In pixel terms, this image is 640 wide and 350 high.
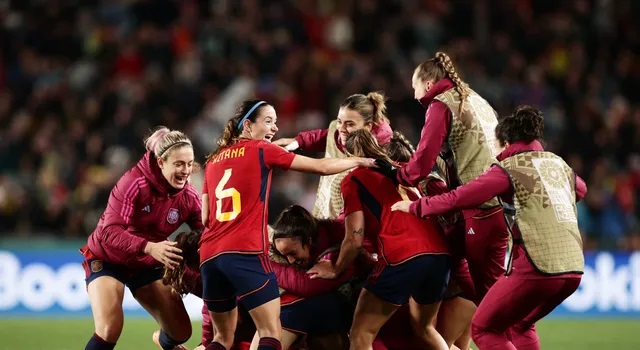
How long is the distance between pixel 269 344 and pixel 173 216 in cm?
167

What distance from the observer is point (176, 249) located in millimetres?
7168

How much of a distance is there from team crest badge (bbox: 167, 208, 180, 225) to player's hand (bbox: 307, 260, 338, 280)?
1.22 metres

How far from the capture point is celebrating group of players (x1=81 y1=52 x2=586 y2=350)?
6617mm

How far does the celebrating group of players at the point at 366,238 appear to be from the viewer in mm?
6617

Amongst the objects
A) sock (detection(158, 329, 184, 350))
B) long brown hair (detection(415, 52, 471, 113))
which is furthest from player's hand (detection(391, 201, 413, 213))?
sock (detection(158, 329, 184, 350))

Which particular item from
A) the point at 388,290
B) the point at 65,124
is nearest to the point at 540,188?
the point at 388,290

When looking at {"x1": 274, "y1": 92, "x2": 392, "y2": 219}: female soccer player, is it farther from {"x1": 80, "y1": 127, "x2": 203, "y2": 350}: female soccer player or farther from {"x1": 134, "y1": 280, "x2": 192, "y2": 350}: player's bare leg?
{"x1": 134, "y1": 280, "x2": 192, "y2": 350}: player's bare leg

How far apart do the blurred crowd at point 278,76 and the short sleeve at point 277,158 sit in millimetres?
7144

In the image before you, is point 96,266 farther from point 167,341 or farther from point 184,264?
point 167,341

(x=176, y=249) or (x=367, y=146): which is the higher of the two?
(x=367, y=146)

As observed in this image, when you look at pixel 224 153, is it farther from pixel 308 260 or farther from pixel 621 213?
pixel 621 213

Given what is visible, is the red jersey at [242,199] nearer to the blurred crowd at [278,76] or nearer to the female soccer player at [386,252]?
the female soccer player at [386,252]

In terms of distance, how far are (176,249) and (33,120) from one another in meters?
8.49

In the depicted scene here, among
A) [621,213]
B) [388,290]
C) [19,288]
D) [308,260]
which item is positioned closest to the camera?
[388,290]
